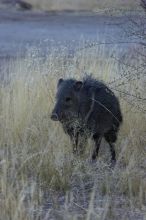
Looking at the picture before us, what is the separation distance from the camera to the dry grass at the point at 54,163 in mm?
5590

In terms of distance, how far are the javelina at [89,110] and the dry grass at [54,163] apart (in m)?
0.17

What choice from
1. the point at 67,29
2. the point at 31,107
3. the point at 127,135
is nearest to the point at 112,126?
the point at 127,135

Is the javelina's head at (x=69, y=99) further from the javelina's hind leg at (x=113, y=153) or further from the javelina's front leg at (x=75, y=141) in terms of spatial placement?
the javelina's hind leg at (x=113, y=153)

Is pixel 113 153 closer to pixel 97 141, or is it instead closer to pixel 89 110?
pixel 97 141

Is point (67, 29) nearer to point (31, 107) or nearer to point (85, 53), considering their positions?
point (85, 53)

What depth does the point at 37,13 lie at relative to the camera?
111ft

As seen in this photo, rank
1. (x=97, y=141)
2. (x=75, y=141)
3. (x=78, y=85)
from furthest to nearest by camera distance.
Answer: (x=97, y=141)
(x=78, y=85)
(x=75, y=141)

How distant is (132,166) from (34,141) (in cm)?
152

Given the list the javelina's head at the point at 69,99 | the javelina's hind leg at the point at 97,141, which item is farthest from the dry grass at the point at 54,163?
the javelina's head at the point at 69,99

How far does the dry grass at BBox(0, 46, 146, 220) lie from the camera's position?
5.59 metres

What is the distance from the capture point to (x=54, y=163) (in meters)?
6.39

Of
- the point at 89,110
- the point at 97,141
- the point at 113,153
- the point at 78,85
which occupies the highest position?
the point at 78,85

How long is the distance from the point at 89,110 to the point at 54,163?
1.42 m

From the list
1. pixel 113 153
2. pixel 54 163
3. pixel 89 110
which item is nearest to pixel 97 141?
pixel 113 153
